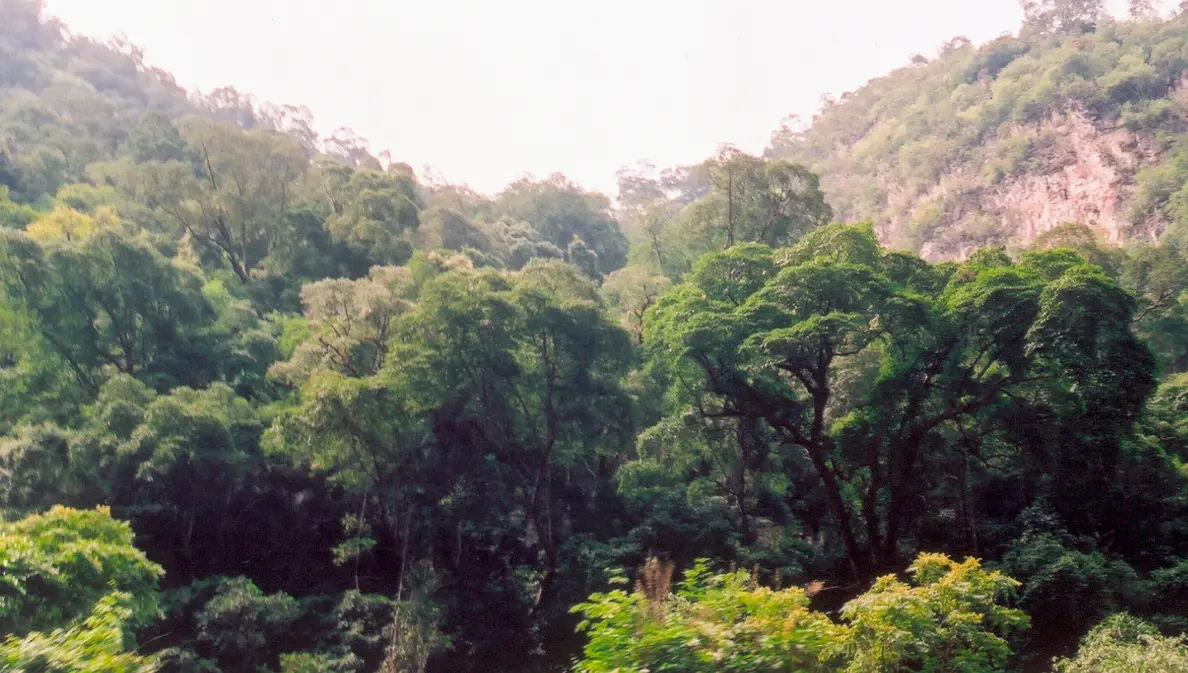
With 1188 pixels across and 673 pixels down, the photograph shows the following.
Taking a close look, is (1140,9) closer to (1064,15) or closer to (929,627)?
(1064,15)

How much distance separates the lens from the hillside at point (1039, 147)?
28.2 m

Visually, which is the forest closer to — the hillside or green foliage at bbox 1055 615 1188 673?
green foliage at bbox 1055 615 1188 673

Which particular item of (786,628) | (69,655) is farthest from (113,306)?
(786,628)

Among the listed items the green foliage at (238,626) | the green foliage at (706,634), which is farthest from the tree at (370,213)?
the green foliage at (706,634)

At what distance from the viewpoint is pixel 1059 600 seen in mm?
9430

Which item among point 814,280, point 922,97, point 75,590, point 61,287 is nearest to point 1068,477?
point 814,280

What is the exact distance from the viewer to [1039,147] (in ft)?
105

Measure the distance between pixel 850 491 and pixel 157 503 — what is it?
1259cm

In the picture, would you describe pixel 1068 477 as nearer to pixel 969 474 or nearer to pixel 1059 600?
pixel 969 474

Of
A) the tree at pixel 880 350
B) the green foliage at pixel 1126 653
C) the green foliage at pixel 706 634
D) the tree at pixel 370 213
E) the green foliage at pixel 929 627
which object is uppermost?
the tree at pixel 370 213

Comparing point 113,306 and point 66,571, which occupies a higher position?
point 113,306

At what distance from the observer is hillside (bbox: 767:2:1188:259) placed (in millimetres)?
28219

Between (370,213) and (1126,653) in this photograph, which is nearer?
(1126,653)

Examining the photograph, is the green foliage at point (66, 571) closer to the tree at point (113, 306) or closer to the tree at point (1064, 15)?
the tree at point (113, 306)
